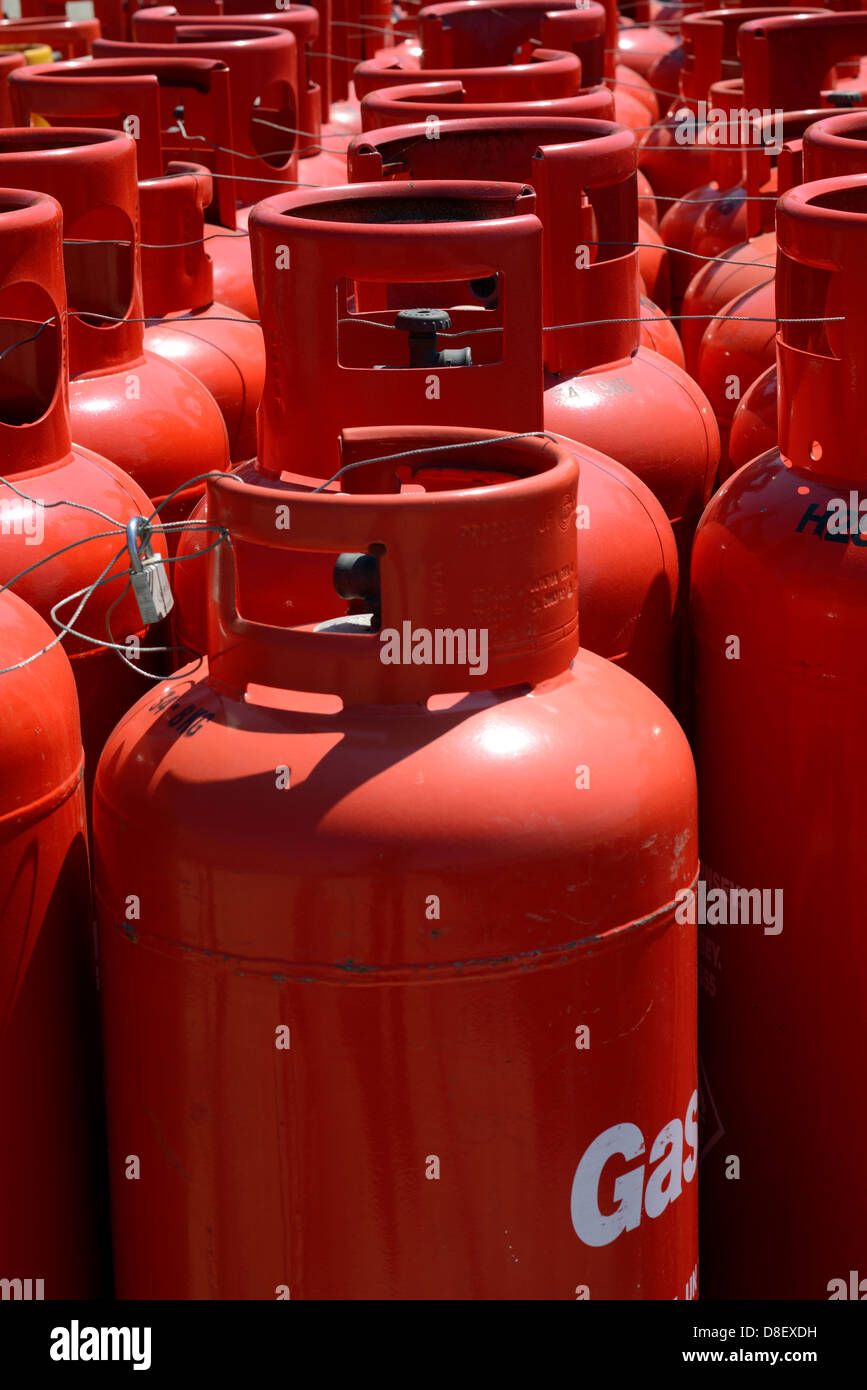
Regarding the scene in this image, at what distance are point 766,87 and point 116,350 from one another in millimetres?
2367

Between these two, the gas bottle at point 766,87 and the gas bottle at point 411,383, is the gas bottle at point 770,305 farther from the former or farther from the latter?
the gas bottle at point 411,383

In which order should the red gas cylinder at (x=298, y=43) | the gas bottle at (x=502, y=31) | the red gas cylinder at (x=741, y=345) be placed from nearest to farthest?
the red gas cylinder at (x=741, y=345), the gas bottle at (x=502, y=31), the red gas cylinder at (x=298, y=43)

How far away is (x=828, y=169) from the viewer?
3.17 meters

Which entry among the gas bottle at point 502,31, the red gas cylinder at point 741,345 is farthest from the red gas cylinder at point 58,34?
the red gas cylinder at point 741,345

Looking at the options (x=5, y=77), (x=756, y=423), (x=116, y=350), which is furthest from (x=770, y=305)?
(x=5, y=77)

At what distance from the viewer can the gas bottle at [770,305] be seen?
124 inches

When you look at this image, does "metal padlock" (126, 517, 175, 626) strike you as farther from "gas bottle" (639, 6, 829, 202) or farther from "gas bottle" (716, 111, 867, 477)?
"gas bottle" (639, 6, 829, 202)

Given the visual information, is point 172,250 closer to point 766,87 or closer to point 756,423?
point 756,423

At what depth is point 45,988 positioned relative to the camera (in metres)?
2.31

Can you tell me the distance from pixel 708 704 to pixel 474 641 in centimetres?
81

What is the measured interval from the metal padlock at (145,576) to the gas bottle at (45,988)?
7.4 inches

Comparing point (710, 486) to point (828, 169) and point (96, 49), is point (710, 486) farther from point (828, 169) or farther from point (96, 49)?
point (96, 49)

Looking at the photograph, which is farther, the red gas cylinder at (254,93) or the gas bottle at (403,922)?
the red gas cylinder at (254,93)

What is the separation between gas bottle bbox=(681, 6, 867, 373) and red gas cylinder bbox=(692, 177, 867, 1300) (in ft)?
5.99
